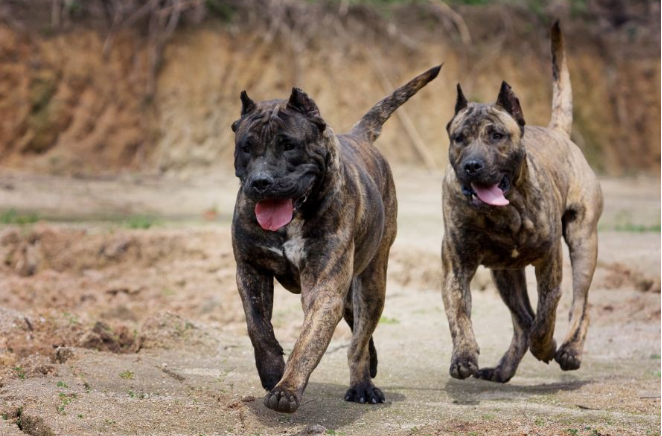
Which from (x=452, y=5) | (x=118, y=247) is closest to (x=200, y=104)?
(x=452, y=5)

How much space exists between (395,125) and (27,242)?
9.65 metres

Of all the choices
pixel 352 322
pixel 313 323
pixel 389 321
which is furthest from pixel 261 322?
pixel 389 321

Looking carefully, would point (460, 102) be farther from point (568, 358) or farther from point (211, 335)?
point (211, 335)

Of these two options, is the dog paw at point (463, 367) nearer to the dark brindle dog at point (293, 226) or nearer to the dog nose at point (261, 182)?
the dark brindle dog at point (293, 226)

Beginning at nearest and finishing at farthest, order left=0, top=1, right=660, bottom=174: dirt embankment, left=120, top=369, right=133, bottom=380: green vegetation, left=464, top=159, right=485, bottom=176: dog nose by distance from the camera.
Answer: left=120, top=369, right=133, bottom=380: green vegetation < left=464, top=159, right=485, bottom=176: dog nose < left=0, top=1, right=660, bottom=174: dirt embankment

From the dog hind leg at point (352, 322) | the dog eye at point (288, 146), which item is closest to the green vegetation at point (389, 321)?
the dog hind leg at point (352, 322)

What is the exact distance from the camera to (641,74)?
76.1ft

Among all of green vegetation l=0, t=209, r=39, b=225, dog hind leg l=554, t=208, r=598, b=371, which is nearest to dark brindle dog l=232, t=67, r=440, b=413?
dog hind leg l=554, t=208, r=598, b=371

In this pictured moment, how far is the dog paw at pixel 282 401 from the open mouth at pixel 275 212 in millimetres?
845

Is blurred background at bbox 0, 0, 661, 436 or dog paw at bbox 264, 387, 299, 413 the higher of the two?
blurred background at bbox 0, 0, 661, 436

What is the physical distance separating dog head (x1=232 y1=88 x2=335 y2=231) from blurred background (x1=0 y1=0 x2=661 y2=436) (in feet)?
3.58

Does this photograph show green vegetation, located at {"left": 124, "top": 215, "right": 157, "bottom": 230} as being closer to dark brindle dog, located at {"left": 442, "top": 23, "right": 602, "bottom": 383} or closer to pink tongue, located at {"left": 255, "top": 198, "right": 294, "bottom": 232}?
dark brindle dog, located at {"left": 442, "top": 23, "right": 602, "bottom": 383}

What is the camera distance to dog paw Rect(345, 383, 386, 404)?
627 centimetres

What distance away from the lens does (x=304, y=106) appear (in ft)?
18.3
